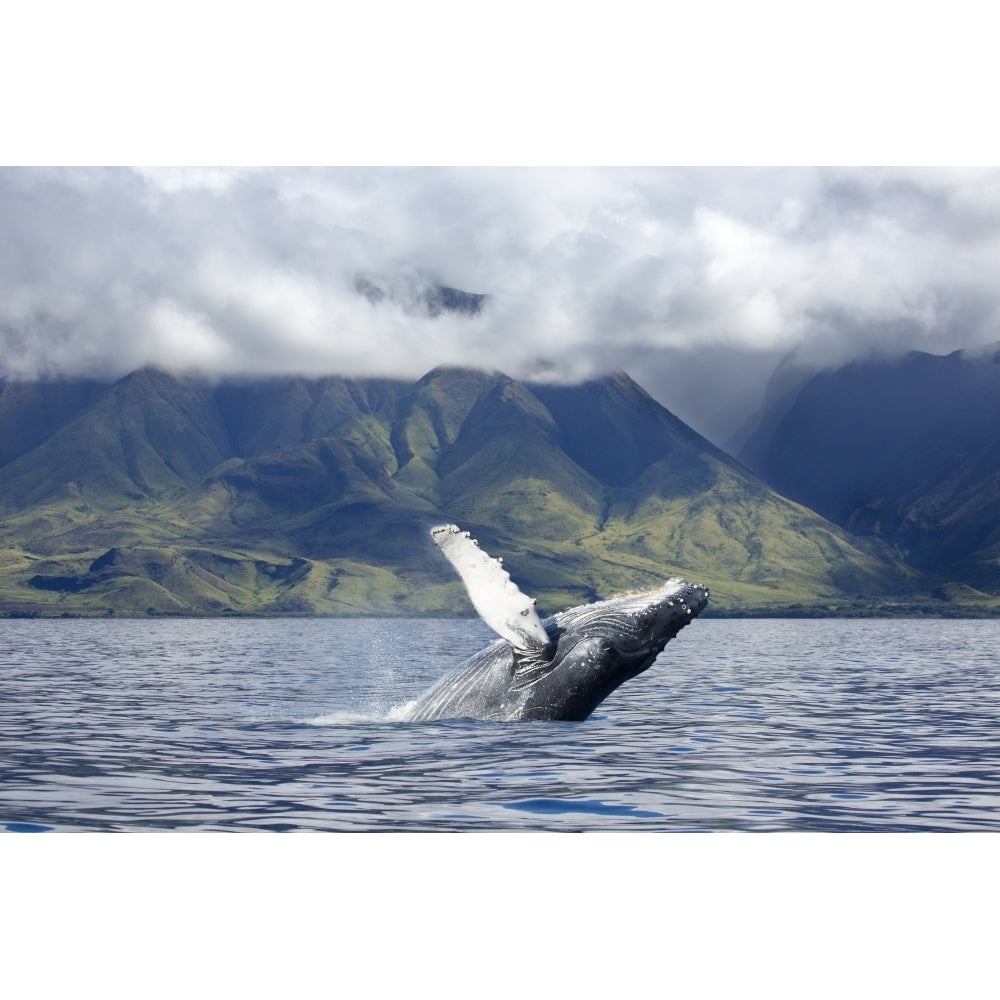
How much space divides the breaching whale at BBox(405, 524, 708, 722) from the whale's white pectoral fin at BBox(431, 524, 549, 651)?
13mm

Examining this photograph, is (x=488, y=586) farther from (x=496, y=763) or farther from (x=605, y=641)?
(x=496, y=763)

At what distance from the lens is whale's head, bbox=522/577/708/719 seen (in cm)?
1658

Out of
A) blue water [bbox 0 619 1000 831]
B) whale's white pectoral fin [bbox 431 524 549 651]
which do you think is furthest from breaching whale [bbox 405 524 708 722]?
blue water [bbox 0 619 1000 831]

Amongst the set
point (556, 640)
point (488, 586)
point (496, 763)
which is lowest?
point (496, 763)

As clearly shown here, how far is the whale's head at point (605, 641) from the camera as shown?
54.4 feet

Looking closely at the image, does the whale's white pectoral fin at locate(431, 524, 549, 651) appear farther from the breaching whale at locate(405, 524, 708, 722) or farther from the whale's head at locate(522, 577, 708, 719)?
the whale's head at locate(522, 577, 708, 719)

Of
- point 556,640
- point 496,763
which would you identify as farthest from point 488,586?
point 496,763

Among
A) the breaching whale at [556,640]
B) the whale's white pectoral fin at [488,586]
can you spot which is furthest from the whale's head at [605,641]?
the whale's white pectoral fin at [488,586]

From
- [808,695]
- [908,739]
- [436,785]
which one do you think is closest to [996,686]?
[808,695]

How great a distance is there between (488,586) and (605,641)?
201 cm

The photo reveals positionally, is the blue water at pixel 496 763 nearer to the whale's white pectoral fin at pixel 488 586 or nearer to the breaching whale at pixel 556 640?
the breaching whale at pixel 556 640

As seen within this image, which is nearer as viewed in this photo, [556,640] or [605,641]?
[605,641]

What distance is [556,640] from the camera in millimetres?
16984

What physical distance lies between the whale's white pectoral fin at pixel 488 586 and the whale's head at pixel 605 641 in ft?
2.56
